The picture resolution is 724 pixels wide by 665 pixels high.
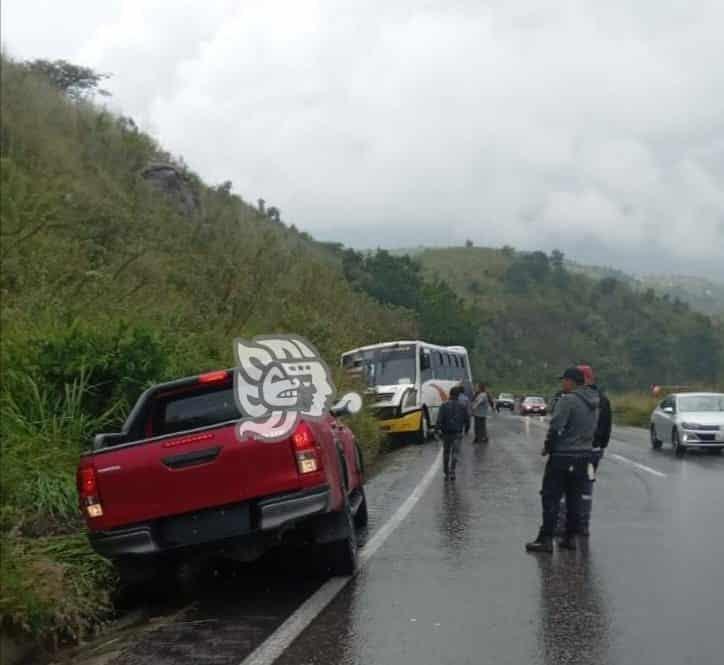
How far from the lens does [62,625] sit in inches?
275

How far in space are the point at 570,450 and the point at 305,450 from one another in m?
3.42

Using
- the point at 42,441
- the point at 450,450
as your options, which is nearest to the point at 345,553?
the point at 42,441

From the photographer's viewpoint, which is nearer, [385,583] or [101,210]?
[385,583]

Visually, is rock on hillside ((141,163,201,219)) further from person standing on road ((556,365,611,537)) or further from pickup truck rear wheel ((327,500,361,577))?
pickup truck rear wheel ((327,500,361,577))

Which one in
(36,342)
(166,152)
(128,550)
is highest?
(166,152)

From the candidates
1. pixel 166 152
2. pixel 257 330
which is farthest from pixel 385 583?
pixel 166 152

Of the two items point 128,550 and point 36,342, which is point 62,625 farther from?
point 36,342

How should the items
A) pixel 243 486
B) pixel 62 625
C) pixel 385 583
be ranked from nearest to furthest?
pixel 62 625 < pixel 243 486 < pixel 385 583

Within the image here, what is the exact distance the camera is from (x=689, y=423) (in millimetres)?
22766

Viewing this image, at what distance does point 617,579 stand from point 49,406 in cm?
654

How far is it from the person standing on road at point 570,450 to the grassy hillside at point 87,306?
4.29m

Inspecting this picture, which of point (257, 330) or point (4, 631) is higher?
point (257, 330)

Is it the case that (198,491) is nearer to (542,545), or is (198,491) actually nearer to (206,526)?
(206,526)

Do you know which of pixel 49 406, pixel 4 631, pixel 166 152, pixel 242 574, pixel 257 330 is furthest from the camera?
pixel 166 152
